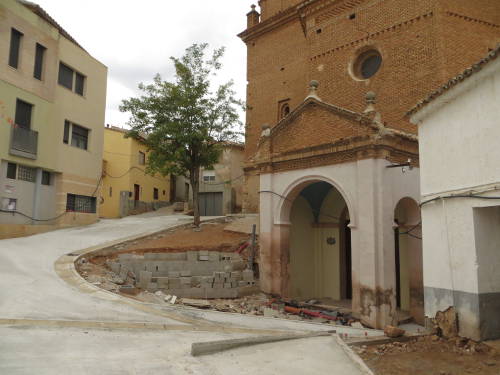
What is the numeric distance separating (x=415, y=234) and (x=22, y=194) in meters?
15.8

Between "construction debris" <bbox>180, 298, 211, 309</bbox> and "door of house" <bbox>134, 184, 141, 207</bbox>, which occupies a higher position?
"door of house" <bbox>134, 184, 141, 207</bbox>

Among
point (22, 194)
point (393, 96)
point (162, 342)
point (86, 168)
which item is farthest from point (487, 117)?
point (86, 168)

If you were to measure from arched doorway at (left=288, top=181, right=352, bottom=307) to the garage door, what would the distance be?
58.4 feet

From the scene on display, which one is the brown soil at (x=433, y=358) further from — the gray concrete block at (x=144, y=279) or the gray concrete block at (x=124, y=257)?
the gray concrete block at (x=124, y=257)

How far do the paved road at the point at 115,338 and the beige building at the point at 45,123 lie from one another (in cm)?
777

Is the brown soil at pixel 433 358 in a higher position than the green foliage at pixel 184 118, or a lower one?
lower

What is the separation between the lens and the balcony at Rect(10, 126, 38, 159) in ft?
53.6

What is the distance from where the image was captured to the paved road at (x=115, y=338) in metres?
5.03

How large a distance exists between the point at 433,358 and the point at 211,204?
26171 millimetres

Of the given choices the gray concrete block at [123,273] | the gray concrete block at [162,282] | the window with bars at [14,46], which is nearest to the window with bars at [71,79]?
the window with bars at [14,46]

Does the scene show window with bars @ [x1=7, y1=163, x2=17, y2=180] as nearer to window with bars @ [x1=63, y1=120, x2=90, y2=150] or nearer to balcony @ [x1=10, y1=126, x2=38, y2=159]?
balcony @ [x1=10, y1=126, x2=38, y2=159]

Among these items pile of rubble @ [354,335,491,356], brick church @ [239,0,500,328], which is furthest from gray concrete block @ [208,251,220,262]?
pile of rubble @ [354,335,491,356]

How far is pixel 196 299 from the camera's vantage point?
11.4 metres

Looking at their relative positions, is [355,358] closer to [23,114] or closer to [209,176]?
[23,114]
